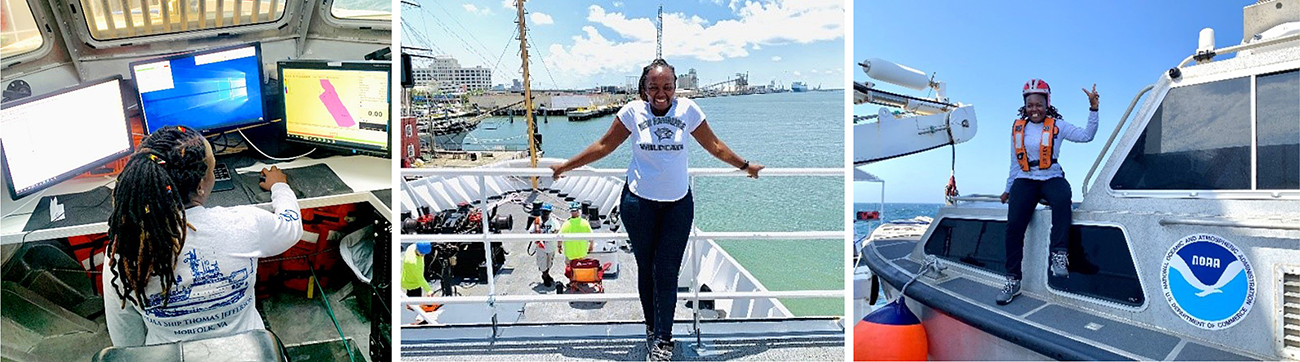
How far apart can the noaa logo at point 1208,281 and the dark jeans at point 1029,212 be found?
1.38 ft

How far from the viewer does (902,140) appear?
7.83 metres

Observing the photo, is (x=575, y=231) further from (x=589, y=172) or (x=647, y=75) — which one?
(x=647, y=75)

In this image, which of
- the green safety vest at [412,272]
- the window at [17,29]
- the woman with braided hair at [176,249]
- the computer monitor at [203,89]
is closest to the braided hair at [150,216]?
the woman with braided hair at [176,249]

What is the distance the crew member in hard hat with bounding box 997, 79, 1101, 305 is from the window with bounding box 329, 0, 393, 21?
351cm

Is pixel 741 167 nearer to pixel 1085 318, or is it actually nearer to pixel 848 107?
pixel 848 107

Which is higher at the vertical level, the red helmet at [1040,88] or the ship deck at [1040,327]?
the red helmet at [1040,88]

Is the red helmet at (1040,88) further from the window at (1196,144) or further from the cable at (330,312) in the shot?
the cable at (330,312)

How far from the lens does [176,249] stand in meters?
2.13

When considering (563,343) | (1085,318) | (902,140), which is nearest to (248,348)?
(563,343)

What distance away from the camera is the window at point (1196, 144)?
101 inches

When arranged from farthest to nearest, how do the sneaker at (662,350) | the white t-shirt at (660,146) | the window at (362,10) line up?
1. the window at (362,10)
2. the sneaker at (662,350)
3. the white t-shirt at (660,146)

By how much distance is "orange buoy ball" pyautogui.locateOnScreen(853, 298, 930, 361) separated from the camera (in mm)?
3184

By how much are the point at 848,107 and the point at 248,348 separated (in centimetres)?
215

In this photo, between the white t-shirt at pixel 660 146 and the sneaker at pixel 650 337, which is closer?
the white t-shirt at pixel 660 146
